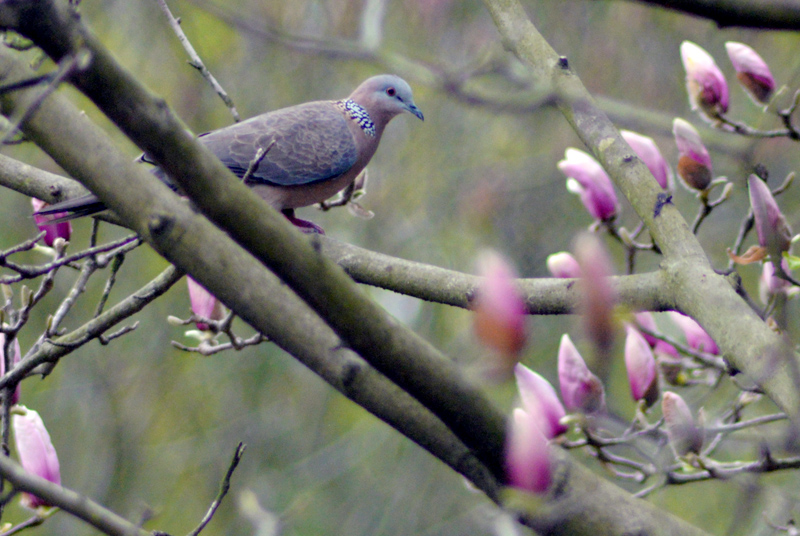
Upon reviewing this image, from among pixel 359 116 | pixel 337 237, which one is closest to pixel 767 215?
pixel 359 116

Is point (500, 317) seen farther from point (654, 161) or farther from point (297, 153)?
point (297, 153)

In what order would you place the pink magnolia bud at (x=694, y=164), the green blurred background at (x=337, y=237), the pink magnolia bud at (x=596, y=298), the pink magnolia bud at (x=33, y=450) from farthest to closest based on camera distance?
1. the green blurred background at (x=337, y=237)
2. the pink magnolia bud at (x=694, y=164)
3. the pink magnolia bud at (x=33, y=450)
4. the pink magnolia bud at (x=596, y=298)

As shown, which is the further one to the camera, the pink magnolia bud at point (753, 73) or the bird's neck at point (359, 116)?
the bird's neck at point (359, 116)

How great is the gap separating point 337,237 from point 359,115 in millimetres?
2627

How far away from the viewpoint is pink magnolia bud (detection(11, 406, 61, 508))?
157 cm

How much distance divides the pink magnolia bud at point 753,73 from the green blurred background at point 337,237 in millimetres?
2971

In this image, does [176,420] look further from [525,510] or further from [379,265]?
[525,510]

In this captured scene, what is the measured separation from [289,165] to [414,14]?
294 centimetres

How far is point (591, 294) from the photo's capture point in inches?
30.2

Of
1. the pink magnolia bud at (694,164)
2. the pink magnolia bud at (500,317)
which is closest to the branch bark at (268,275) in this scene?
the pink magnolia bud at (500,317)

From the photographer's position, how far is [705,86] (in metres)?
1.94

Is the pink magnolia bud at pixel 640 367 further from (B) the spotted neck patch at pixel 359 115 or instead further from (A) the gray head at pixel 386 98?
(A) the gray head at pixel 386 98

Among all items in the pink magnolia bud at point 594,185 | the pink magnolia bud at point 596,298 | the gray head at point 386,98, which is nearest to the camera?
the pink magnolia bud at point 596,298

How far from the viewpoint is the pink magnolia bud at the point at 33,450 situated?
1570mm
